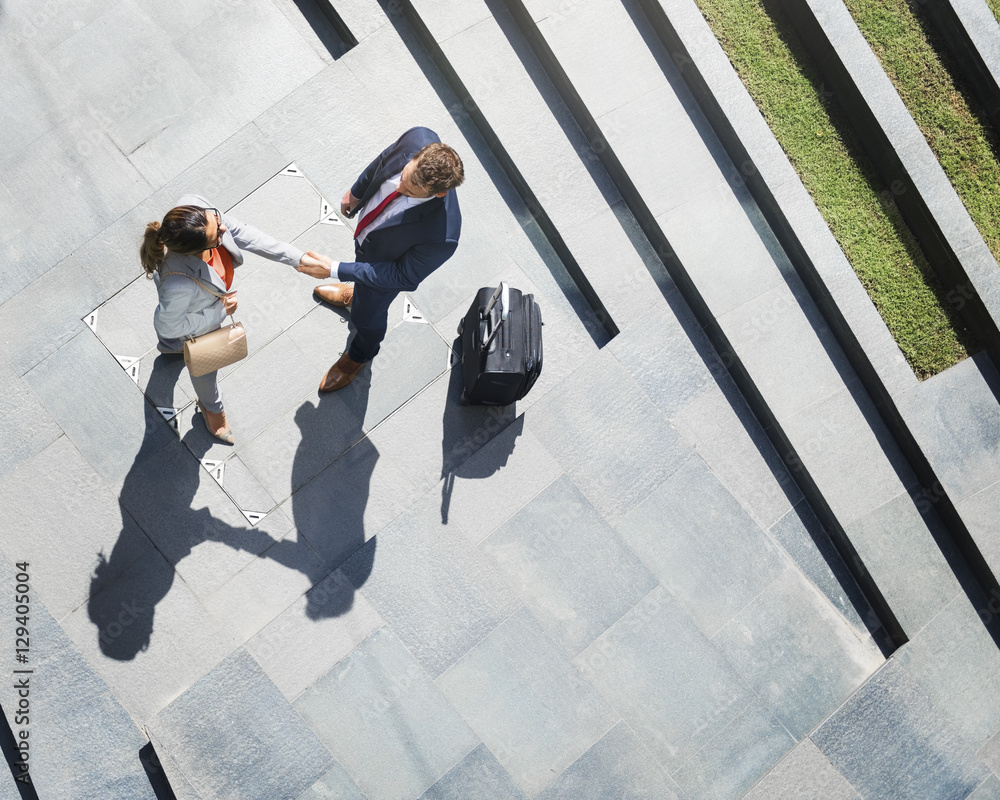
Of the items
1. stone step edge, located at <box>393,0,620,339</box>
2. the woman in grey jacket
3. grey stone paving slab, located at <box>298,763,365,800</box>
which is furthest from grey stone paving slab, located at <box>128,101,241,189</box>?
grey stone paving slab, located at <box>298,763,365,800</box>

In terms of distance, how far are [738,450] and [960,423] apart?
220 cm

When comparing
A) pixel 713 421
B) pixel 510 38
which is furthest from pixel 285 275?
pixel 713 421

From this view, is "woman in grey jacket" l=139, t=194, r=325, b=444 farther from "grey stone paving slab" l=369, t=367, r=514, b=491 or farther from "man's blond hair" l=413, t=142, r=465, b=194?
"grey stone paving slab" l=369, t=367, r=514, b=491

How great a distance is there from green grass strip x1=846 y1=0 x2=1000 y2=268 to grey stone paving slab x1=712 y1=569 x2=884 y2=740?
161 inches

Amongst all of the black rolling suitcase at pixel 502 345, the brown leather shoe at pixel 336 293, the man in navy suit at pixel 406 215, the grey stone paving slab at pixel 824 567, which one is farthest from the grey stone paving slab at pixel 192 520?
the grey stone paving slab at pixel 824 567

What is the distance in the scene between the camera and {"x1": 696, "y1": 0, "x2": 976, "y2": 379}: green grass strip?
23.0 ft

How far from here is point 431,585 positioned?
20.9ft

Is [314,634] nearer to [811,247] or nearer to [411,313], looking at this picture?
[411,313]

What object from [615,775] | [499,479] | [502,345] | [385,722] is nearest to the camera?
[502,345]

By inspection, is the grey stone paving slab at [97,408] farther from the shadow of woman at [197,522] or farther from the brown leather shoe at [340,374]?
the brown leather shoe at [340,374]

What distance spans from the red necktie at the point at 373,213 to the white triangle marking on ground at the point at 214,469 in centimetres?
256

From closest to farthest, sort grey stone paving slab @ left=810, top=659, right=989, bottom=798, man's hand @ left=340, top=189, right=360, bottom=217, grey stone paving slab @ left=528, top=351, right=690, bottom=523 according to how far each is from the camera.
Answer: man's hand @ left=340, top=189, right=360, bottom=217 < grey stone paving slab @ left=810, top=659, right=989, bottom=798 < grey stone paving slab @ left=528, top=351, right=690, bottom=523

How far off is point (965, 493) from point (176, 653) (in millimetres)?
7438

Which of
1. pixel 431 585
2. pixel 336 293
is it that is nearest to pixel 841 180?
pixel 336 293
